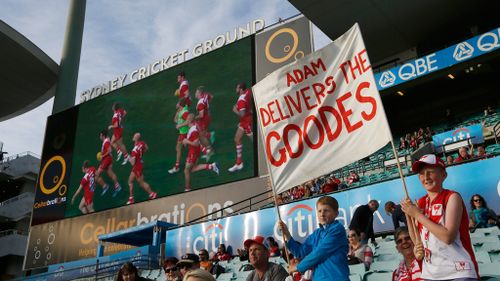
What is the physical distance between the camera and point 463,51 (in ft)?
49.3

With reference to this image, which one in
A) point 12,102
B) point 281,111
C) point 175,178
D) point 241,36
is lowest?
point 281,111

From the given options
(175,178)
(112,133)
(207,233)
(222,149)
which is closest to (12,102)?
(112,133)

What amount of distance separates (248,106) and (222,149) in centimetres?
192

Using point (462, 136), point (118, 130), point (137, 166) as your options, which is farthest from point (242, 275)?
point (118, 130)

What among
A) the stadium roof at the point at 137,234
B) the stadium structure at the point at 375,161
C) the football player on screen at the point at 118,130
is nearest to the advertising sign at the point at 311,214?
the stadium structure at the point at 375,161

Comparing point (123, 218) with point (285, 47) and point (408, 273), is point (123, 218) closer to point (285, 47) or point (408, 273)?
point (285, 47)

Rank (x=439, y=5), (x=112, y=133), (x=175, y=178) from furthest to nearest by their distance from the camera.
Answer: (x=112, y=133), (x=175, y=178), (x=439, y=5)

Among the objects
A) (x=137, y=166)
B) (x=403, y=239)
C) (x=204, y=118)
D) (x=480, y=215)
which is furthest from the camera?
(x=137, y=166)

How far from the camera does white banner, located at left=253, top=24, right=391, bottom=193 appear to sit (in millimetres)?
3779

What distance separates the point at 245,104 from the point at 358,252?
39.8ft

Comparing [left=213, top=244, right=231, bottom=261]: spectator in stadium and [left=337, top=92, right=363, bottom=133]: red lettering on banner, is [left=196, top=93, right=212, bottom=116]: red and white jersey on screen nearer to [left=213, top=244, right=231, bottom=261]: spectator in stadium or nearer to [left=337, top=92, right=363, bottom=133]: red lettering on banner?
[left=213, top=244, right=231, bottom=261]: spectator in stadium

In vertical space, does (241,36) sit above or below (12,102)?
below

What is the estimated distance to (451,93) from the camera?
18.9 metres

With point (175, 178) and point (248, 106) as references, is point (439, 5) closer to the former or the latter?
point (248, 106)
